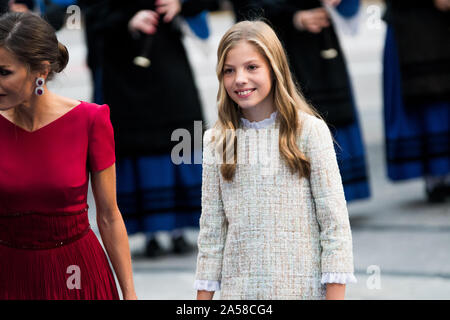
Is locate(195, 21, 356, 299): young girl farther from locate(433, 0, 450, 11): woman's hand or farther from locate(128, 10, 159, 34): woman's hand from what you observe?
locate(433, 0, 450, 11): woman's hand

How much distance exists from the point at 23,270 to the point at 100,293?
21 cm

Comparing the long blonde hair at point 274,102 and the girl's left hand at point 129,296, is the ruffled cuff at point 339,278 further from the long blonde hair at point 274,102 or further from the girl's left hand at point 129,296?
the girl's left hand at point 129,296

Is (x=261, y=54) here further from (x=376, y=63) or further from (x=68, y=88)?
(x=376, y=63)

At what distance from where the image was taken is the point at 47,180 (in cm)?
241

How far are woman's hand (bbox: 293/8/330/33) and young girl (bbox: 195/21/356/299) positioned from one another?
2.79 meters

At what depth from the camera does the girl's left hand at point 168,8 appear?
16.4 feet

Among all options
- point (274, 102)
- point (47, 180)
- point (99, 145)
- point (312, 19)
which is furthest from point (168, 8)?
point (47, 180)

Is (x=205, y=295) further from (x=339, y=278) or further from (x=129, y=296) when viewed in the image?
(x=339, y=278)

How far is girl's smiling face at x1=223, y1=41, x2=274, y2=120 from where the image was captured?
2.56 m

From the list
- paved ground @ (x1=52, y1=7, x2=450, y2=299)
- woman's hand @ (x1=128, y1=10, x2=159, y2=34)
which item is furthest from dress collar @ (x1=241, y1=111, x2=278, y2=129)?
woman's hand @ (x1=128, y1=10, x2=159, y2=34)

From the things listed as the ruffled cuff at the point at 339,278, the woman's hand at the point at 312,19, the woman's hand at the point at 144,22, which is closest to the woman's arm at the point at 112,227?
the ruffled cuff at the point at 339,278

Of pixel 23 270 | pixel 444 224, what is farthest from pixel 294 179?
pixel 444 224

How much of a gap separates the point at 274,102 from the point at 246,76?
0.38 feet

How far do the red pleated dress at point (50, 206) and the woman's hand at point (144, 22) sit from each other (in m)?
2.46
